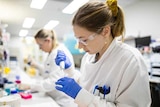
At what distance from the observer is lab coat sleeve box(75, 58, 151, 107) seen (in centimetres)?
90

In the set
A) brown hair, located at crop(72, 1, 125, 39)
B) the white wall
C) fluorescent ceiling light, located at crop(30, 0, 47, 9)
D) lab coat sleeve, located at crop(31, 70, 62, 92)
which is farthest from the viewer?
the white wall

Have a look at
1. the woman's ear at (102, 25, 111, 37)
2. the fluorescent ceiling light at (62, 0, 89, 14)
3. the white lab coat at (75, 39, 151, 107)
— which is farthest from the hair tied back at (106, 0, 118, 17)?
the fluorescent ceiling light at (62, 0, 89, 14)

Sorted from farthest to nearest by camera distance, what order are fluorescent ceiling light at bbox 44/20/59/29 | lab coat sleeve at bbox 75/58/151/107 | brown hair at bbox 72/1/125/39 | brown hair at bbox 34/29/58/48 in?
brown hair at bbox 34/29/58/48
fluorescent ceiling light at bbox 44/20/59/29
brown hair at bbox 72/1/125/39
lab coat sleeve at bbox 75/58/151/107

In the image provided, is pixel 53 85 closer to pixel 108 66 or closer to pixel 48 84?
pixel 48 84

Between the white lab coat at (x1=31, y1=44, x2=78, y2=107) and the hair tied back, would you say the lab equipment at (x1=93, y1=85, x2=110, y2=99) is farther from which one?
the white lab coat at (x1=31, y1=44, x2=78, y2=107)

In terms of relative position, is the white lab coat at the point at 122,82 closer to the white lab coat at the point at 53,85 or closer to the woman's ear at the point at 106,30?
the woman's ear at the point at 106,30

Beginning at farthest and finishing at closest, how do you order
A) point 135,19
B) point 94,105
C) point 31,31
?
point 135,19 < point 31,31 < point 94,105

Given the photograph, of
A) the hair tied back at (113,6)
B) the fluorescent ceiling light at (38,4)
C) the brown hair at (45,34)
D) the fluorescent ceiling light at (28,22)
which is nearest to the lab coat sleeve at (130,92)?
the hair tied back at (113,6)

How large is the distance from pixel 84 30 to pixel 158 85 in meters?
2.39

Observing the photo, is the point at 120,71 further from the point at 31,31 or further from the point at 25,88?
the point at 31,31

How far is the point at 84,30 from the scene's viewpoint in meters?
1.06

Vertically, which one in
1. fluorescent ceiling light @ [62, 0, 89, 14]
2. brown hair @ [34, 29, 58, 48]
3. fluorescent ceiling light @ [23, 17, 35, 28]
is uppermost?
fluorescent ceiling light @ [62, 0, 89, 14]

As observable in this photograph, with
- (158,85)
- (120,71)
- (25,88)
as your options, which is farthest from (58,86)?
(158,85)

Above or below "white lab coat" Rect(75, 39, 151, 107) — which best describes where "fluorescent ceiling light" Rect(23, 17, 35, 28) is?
above
